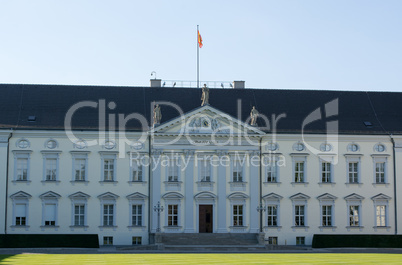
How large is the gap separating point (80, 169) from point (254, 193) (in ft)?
48.3

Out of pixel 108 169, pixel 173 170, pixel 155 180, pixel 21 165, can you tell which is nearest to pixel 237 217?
pixel 173 170

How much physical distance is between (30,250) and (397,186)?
1242 inches

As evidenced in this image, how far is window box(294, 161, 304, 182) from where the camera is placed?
217ft

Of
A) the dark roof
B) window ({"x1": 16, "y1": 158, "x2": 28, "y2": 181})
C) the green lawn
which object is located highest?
the dark roof

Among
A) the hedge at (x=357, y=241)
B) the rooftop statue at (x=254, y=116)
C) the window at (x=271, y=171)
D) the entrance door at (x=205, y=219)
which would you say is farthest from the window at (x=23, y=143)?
the hedge at (x=357, y=241)

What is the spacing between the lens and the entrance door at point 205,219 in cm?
6475

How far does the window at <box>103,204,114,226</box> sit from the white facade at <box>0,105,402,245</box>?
8cm

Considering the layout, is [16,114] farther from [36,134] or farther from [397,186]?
[397,186]

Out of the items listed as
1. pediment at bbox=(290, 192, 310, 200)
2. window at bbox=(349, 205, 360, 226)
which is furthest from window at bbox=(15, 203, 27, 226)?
window at bbox=(349, 205, 360, 226)

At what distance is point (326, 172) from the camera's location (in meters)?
66.5

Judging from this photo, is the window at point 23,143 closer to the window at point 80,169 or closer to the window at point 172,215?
the window at point 80,169

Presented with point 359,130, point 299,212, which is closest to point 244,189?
point 299,212

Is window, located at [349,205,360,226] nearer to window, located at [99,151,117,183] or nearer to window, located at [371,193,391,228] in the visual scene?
window, located at [371,193,391,228]

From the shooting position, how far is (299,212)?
66.0 meters
